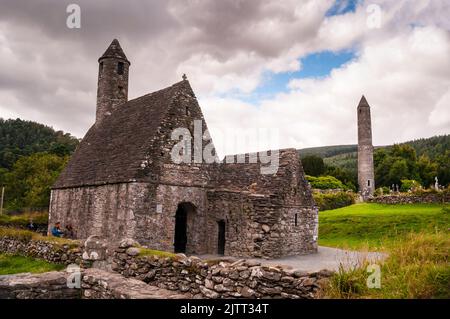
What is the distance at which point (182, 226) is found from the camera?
63.3 ft

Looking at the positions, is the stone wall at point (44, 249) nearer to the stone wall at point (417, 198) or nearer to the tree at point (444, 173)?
the stone wall at point (417, 198)

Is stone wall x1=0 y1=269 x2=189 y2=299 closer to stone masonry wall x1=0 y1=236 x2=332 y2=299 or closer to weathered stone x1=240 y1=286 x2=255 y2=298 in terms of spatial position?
stone masonry wall x1=0 y1=236 x2=332 y2=299

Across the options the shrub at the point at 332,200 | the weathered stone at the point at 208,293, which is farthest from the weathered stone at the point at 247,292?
the shrub at the point at 332,200

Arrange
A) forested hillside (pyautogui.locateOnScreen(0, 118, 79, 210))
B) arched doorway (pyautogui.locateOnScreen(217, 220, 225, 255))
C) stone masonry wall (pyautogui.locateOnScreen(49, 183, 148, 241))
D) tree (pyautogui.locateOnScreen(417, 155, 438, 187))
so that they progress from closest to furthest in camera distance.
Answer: stone masonry wall (pyautogui.locateOnScreen(49, 183, 148, 241)), arched doorway (pyautogui.locateOnScreen(217, 220, 225, 255)), forested hillside (pyautogui.locateOnScreen(0, 118, 79, 210)), tree (pyautogui.locateOnScreen(417, 155, 438, 187))

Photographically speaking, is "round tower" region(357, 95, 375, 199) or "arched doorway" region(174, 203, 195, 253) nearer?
"arched doorway" region(174, 203, 195, 253)

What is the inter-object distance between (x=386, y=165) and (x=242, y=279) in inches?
2765

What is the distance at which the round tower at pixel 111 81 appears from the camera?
24.9 meters

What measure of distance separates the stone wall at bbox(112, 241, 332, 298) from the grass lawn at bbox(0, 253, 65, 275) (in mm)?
6043

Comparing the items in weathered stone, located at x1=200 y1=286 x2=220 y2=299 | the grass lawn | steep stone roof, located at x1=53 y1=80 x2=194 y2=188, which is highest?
steep stone roof, located at x1=53 y1=80 x2=194 y2=188

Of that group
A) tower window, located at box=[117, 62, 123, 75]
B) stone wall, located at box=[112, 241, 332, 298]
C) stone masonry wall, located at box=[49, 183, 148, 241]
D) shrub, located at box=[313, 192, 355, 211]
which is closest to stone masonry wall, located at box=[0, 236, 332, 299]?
stone wall, located at box=[112, 241, 332, 298]

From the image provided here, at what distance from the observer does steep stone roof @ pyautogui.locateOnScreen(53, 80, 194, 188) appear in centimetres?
1702

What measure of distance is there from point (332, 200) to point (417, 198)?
854 centimetres

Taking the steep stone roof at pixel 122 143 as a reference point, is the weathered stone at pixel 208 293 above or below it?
below

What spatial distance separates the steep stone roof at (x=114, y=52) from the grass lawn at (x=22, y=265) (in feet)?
46.2
